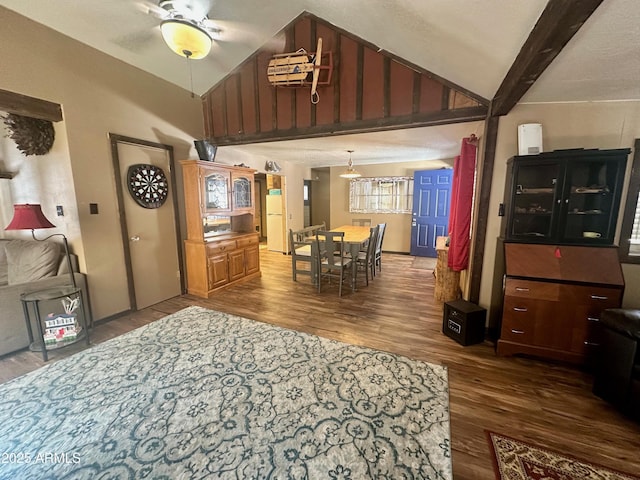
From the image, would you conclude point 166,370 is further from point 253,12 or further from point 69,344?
point 253,12

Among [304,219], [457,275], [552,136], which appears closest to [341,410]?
[457,275]

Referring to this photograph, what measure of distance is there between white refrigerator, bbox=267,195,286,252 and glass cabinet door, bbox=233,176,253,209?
79.6 inches

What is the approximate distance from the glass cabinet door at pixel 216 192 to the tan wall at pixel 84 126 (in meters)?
0.87

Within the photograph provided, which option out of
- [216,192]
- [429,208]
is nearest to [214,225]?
[216,192]

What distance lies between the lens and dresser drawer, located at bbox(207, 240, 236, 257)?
153 inches

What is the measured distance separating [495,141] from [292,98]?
2502 millimetres

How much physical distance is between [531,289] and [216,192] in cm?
412

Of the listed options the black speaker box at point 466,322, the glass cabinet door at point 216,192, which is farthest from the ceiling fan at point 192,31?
the black speaker box at point 466,322

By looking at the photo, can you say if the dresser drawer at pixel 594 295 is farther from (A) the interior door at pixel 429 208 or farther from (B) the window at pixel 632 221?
(A) the interior door at pixel 429 208

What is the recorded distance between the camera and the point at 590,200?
2318mm

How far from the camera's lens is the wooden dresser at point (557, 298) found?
81.6 inches

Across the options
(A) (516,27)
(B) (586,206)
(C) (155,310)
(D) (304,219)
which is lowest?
(C) (155,310)

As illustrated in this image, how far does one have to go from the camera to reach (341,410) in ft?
5.72

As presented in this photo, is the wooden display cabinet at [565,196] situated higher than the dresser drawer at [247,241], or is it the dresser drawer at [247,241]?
the wooden display cabinet at [565,196]
